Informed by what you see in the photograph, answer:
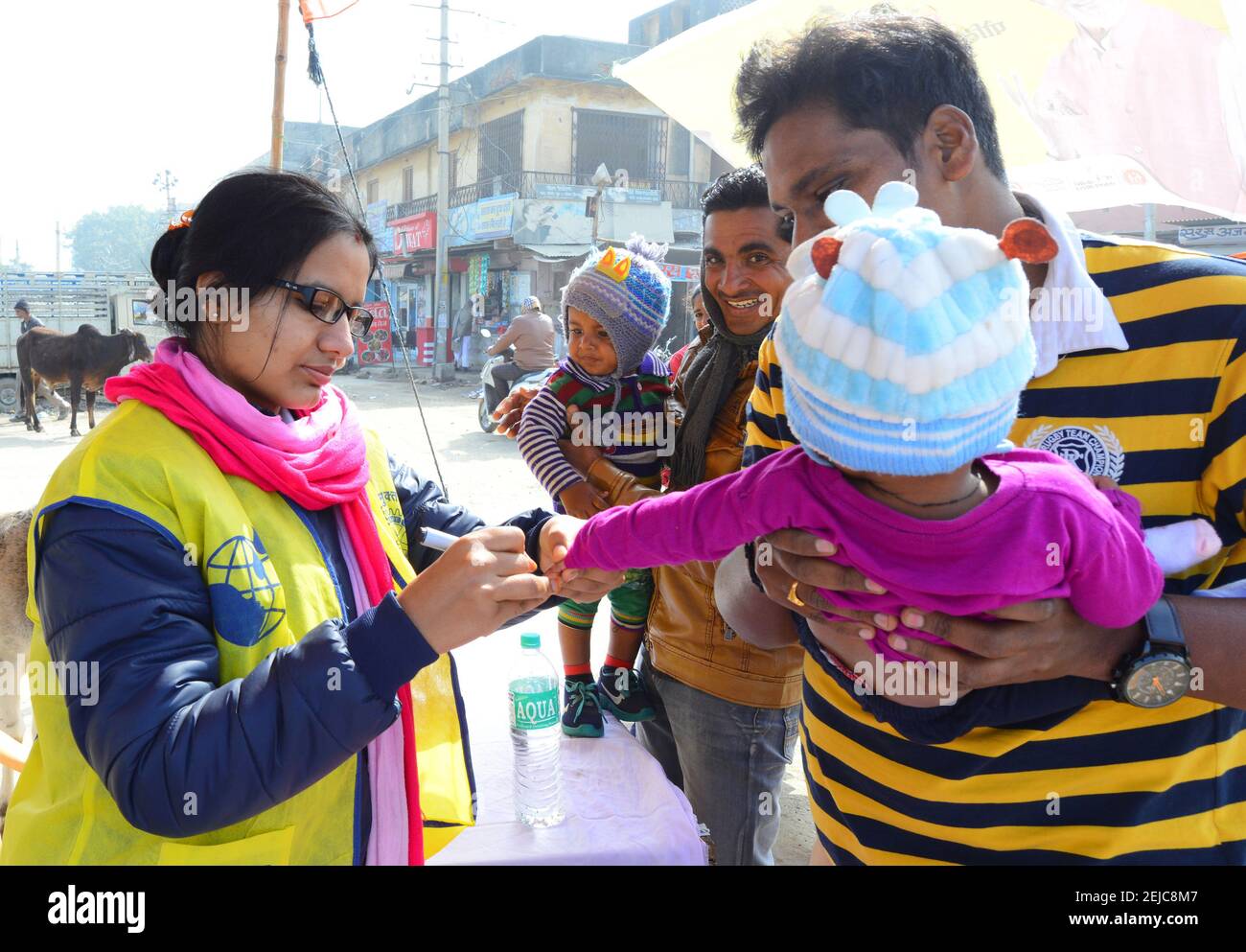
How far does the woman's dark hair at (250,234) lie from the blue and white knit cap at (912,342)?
42.3 inches

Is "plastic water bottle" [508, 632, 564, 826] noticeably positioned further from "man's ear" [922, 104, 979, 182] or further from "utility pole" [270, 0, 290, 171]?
"utility pole" [270, 0, 290, 171]

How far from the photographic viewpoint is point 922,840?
4.56 ft

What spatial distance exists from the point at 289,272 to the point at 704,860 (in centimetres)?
176

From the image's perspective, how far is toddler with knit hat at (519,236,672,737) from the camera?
104 inches

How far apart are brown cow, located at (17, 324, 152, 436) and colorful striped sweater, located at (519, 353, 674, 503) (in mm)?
14068

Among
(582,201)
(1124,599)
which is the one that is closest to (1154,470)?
(1124,599)

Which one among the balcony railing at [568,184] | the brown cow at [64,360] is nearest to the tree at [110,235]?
the balcony railing at [568,184]

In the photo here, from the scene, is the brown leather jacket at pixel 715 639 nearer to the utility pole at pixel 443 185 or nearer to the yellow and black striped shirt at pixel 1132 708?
the yellow and black striped shirt at pixel 1132 708

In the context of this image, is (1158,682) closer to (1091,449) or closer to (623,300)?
(1091,449)

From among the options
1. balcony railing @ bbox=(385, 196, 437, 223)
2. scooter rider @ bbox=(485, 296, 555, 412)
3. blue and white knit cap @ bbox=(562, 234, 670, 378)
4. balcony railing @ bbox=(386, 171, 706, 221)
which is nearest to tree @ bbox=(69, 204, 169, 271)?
balcony railing @ bbox=(385, 196, 437, 223)

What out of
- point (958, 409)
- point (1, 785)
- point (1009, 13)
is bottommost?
point (1, 785)

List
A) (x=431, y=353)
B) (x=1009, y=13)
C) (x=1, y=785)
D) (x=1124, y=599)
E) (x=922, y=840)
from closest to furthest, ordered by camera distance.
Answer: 1. (x=1124, y=599)
2. (x=922, y=840)
3. (x=1, y=785)
4. (x=1009, y=13)
5. (x=431, y=353)

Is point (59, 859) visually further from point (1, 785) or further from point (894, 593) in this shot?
point (1, 785)

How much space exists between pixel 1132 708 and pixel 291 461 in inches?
59.9
